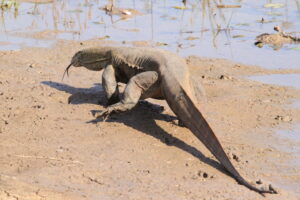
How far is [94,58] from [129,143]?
80.5 inches

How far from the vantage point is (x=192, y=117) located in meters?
6.85

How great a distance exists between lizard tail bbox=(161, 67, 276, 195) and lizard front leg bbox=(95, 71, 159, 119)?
19 cm

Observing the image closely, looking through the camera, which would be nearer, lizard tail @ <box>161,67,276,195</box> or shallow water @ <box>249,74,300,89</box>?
lizard tail @ <box>161,67,276,195</box>

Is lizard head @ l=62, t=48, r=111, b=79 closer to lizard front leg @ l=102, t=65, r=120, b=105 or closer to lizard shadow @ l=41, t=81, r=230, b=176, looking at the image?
lizard front leg @ l=102, t=65, r=120, b=105

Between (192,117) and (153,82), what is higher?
(153,82)

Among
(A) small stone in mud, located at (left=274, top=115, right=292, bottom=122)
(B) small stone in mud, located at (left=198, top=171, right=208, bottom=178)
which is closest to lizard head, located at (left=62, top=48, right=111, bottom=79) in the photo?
(A) small stone in mud, located at (left=274, top=115, right=292, bottom=122)

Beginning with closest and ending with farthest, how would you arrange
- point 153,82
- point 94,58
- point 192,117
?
point 192,117 < point 153,82 < point 94,58

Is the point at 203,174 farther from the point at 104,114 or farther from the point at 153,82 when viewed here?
the point at 104,114

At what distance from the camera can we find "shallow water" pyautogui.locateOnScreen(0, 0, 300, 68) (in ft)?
37.5

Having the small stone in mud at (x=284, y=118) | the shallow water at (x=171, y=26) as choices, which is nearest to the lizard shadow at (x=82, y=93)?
the small stone in mud at (x=284, y=118)

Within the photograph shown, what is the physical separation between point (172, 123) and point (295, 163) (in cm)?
163

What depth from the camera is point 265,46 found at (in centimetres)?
1178

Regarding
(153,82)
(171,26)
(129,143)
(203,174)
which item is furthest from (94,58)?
(171,26)

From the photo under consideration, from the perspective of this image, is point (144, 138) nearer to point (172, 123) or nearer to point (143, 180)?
point (172, 123)
